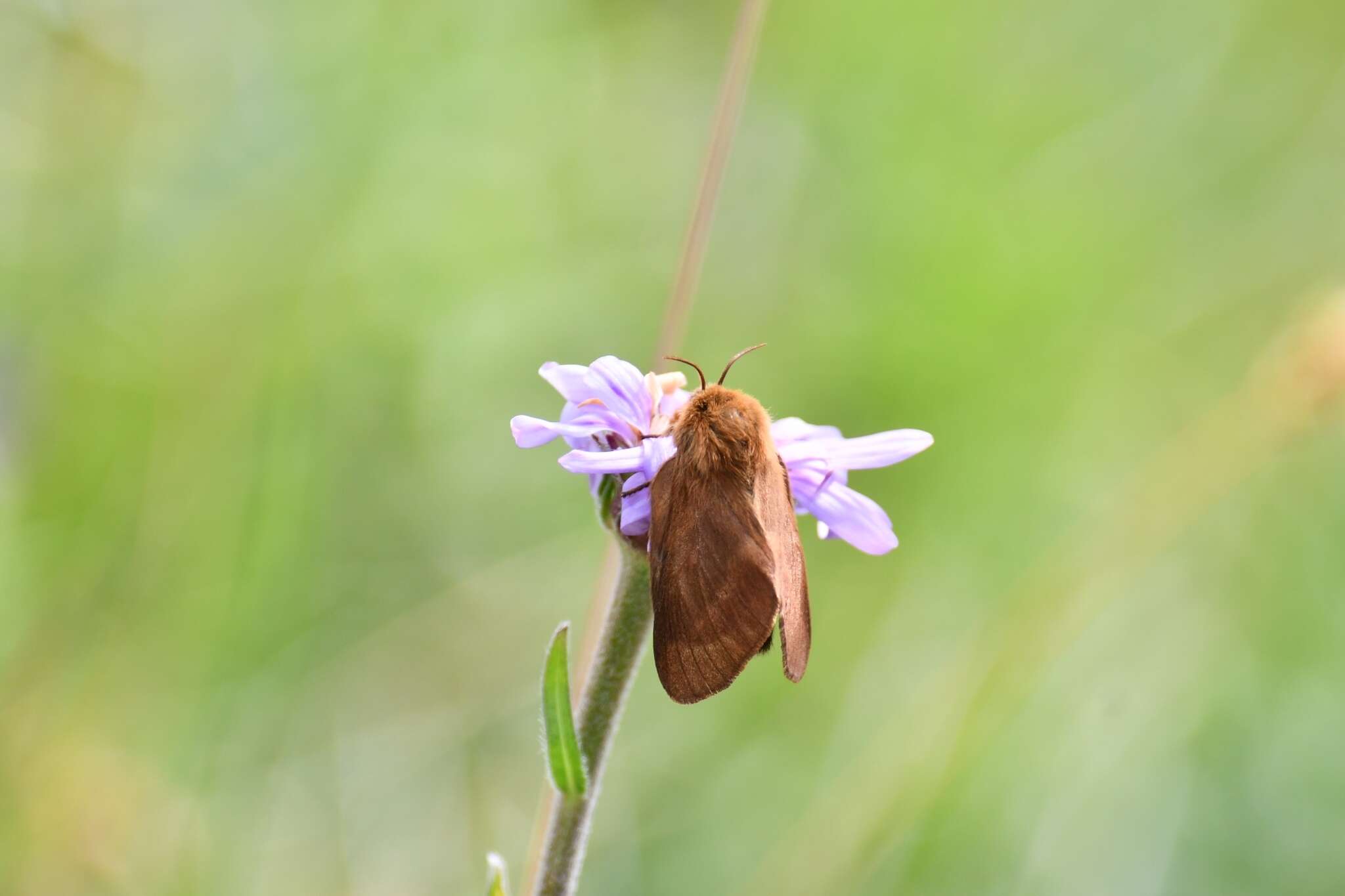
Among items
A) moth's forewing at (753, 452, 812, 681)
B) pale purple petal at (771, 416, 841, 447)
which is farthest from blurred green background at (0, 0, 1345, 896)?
moth's forewing at (753, 452, 812, 681)

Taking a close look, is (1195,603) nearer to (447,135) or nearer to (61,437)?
(447,135)

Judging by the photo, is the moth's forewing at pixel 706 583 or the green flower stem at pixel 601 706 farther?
the green flower stem at pixel 601 706

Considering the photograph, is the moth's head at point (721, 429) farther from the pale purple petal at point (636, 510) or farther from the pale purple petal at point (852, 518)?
the pale purple petal at point (852, 518)

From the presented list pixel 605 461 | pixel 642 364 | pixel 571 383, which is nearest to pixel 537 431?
pixel 605 461

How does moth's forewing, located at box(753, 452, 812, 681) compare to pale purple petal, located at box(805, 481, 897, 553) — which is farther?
pale purple petal, located at box(805, 481, 897, 553)

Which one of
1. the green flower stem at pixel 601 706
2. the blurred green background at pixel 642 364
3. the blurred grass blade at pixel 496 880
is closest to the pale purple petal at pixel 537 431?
the green flower stem at pixel 601 706

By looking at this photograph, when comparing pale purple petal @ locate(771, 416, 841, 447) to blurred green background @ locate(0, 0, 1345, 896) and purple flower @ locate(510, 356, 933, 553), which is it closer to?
purple flower @ locate(510, 356, 933, 553)
